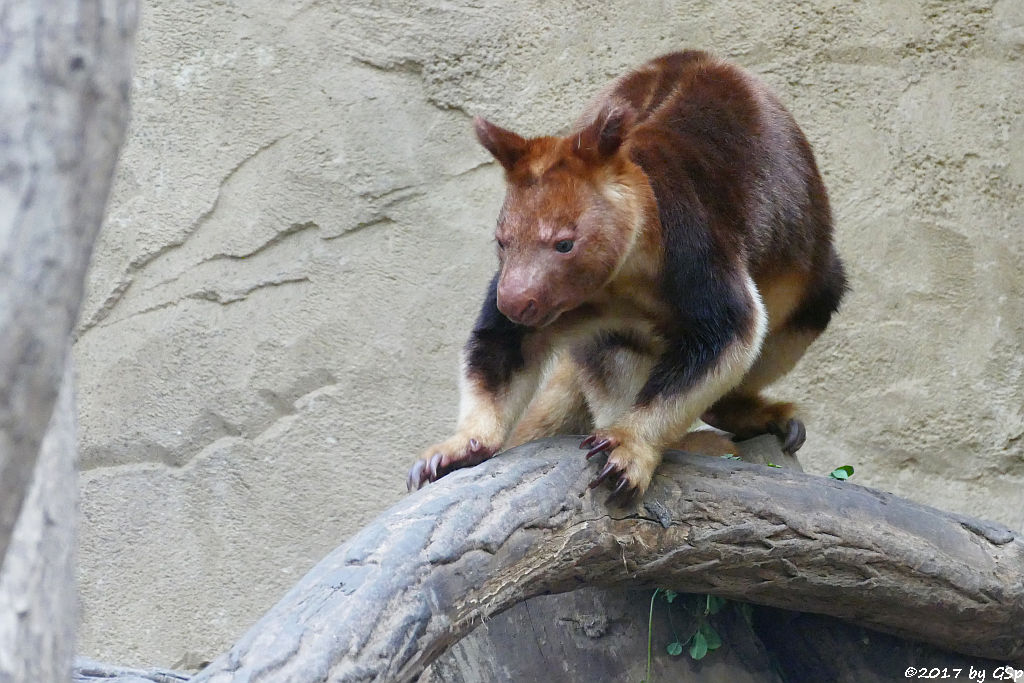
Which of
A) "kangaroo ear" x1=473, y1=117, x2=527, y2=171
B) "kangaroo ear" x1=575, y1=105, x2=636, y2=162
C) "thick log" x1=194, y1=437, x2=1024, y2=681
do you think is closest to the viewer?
"thick log" x1=194, y1=437, x2=1024, y2=681

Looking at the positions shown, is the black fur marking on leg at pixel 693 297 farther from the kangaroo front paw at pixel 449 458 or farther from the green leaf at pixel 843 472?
the green leaf at pixel 843 472

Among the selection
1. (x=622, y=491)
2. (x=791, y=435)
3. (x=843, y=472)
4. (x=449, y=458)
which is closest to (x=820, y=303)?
(x=791, y=435)

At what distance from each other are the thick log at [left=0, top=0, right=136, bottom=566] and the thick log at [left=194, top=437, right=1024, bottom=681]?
1.10 metres

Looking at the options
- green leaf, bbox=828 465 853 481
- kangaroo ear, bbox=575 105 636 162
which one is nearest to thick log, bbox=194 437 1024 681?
green leaf, bbox=828 465 853 481

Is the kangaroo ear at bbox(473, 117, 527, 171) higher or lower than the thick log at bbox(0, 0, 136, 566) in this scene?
lower

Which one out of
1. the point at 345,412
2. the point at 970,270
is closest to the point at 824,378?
the point at 970,270

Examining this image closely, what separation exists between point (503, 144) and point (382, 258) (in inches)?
70.8

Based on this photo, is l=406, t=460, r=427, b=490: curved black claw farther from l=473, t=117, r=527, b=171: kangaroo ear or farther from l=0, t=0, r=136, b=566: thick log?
l=0, t=0, r=136, b=566: thick log

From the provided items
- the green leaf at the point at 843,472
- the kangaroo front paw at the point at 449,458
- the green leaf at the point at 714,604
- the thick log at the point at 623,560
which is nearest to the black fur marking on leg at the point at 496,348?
the kangaroo front paw at the point at 449,458

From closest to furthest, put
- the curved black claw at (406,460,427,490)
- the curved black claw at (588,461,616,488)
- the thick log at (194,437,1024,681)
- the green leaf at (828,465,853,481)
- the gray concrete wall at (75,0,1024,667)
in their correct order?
1. the thick log at (194,437,1024,681)
2. the curved black claw at (588,461,616,488)
3. the curved black claw at (406,460,427,490)
4. the green leaf at (828,465,853,481)
5. the gray concrete wall at (75,0,1024,667)

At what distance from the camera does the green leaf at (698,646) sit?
330 cm

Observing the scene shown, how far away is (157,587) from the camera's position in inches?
189

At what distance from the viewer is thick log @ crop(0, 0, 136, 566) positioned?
1.01 m

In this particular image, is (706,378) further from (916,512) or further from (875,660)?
(875,660)
